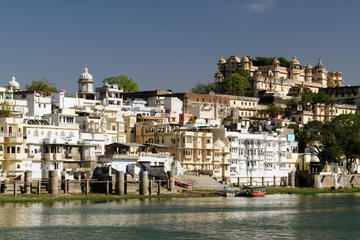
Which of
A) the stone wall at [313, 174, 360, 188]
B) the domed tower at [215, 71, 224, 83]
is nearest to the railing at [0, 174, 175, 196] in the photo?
the stone wall at [313, 174, 360, 188]

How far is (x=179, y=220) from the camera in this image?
6819 cm

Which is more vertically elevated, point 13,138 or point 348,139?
point 348,139

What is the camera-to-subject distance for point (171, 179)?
93.9 metres

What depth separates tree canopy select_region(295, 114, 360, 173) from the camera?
120 metres

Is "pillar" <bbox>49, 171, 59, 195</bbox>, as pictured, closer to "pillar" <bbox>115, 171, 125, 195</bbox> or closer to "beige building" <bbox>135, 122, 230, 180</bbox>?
"pillar" <bbox>115, 171, 125, 195</bbox>

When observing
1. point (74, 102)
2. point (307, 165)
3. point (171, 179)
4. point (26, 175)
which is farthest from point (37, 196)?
point (307, 165)

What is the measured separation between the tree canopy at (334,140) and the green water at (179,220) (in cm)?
3117

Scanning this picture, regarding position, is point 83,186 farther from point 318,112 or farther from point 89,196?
point 318,112

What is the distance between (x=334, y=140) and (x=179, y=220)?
5719 cm

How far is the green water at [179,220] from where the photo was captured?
60312 mm

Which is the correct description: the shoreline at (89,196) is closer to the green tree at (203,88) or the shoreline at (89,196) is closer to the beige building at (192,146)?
the beige building at (192,146)

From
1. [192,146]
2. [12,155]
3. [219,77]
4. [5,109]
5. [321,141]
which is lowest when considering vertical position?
[12,155]

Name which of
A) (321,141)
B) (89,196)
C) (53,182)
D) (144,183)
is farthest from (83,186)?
(321,141)

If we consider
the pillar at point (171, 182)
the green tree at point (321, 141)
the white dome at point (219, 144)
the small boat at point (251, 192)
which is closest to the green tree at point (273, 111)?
the green tree at point (321, 141)
